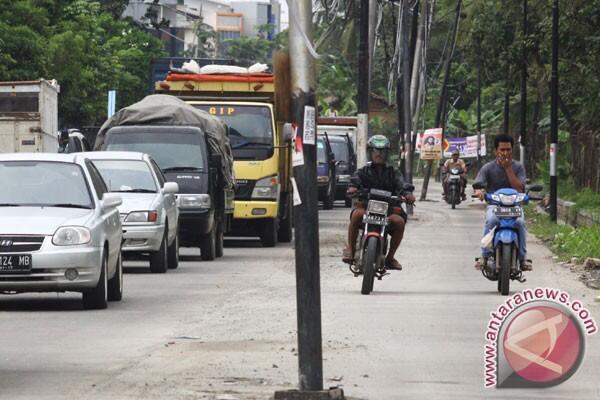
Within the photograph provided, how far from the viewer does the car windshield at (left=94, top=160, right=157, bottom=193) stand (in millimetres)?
23750

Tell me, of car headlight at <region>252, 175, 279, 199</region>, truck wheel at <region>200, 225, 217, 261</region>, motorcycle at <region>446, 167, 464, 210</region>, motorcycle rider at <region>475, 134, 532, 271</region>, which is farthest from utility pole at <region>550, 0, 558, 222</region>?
motorcycle rider at <region>475, 134, 532, 271</region>

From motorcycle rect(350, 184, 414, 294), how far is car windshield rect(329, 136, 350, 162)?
33.8 meters

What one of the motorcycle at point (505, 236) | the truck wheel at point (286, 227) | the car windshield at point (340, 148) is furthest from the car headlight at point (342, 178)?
the motorcycle at point (505, 236)

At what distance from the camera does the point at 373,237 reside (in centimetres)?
1897

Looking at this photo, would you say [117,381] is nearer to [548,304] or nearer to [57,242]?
[548,304]

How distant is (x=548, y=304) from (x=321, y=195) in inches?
1525

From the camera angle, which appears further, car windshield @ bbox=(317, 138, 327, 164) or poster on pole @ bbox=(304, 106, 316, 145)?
car windshield @ bbox=(317, 138, 327, 164)

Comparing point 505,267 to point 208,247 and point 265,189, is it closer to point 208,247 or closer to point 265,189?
point 208,247

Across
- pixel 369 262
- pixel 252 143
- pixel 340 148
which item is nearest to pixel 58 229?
pixel 369 262

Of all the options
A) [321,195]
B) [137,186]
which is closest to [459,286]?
[137,186]

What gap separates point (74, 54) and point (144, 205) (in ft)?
115

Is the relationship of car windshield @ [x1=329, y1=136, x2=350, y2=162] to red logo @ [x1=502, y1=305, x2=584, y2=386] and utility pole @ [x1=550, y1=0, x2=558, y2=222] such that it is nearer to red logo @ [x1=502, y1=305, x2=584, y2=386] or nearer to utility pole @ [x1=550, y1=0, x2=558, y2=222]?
utility pole @ [x1=550, y1=0, x2=558, y2=222]

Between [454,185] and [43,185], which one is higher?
[43,185]

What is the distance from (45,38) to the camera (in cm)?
5641
